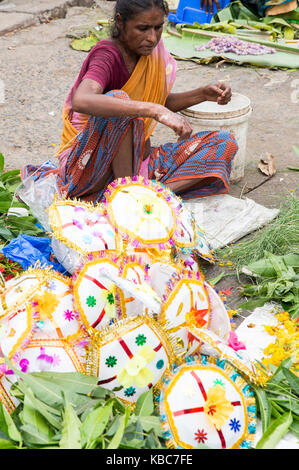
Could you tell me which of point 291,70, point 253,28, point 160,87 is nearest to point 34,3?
point 253,28

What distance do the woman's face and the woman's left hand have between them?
1.49ft

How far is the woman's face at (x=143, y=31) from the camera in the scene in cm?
243

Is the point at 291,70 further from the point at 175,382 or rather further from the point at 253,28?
the point at 175,382

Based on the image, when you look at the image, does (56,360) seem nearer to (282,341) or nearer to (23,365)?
(23,365)

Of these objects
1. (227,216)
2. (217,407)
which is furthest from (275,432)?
(227,216)

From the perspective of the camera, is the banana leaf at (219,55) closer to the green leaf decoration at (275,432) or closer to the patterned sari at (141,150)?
the patterned sari at (141,150)

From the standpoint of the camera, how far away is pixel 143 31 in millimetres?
2492

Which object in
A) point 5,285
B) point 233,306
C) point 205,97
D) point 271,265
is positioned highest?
point 205,97

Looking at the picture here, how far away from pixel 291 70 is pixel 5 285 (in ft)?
13.2

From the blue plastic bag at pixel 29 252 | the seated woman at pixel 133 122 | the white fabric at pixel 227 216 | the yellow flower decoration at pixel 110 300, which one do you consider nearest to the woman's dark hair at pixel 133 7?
the seated woman at pixel 133 122

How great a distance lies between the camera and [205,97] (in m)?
2.95

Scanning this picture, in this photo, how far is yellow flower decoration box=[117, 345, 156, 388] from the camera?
1.60 metres

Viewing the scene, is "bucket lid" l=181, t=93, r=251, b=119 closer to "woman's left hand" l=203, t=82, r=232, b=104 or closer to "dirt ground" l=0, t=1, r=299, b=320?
"woman's left hand" l=203, t=82, r=232, b=104

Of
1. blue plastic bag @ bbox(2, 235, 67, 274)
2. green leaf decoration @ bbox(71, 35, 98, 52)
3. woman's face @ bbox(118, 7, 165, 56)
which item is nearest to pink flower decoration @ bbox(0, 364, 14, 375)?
blue plastic bag @ bbox(2, 235, 67, 274)
